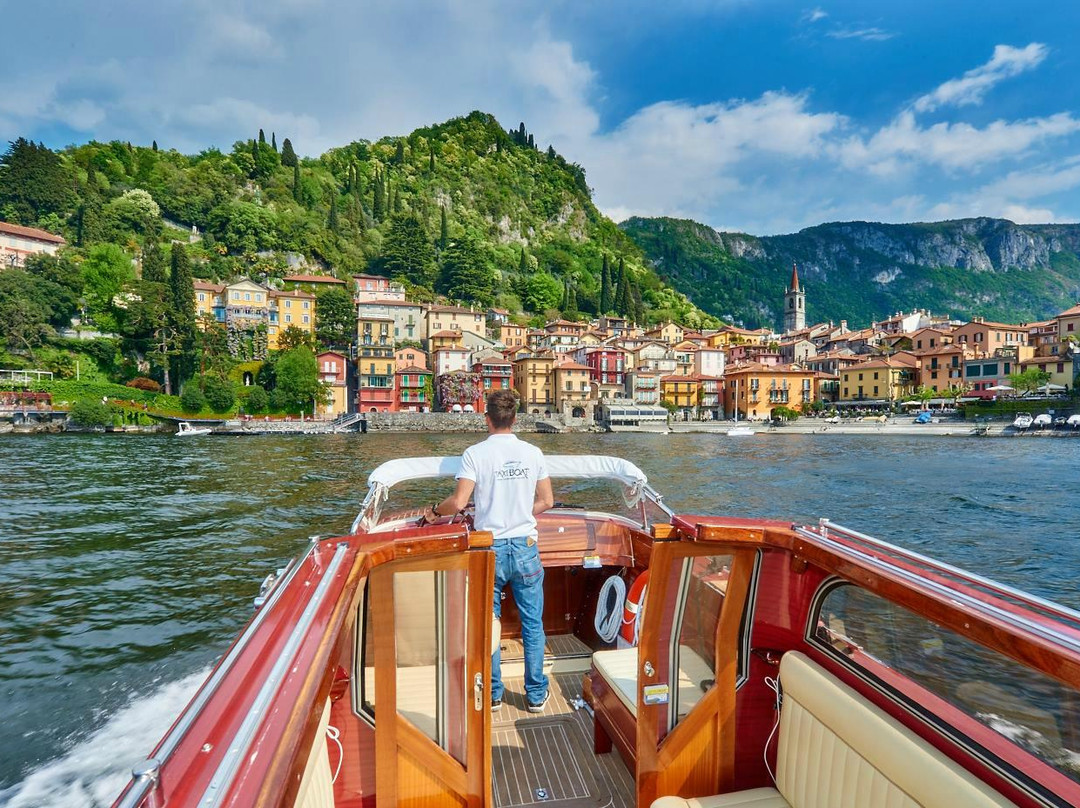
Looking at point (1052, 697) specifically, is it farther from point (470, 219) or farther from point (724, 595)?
point (470, 219)

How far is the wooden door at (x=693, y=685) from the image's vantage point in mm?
2521

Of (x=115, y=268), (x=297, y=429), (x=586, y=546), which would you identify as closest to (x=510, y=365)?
(x=297, y=429)

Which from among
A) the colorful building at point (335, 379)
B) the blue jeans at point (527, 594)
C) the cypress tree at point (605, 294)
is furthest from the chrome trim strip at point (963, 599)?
the cypress tree at point (605, 294)

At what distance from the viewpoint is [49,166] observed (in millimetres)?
67875

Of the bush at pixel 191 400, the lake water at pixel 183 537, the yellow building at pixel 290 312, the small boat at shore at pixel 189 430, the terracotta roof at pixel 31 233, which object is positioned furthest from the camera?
the yellow building at pixel 290 312

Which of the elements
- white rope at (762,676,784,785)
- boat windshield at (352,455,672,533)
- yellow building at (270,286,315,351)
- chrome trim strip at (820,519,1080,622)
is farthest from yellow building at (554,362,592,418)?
chrome trim strip at (820,519,1080,622)

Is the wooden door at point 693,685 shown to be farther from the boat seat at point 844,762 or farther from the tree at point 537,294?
the tree at point 537,294

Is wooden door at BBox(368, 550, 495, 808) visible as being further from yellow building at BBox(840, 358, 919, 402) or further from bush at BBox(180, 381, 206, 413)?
yellow building at BBox(840, 358, 919, 402)

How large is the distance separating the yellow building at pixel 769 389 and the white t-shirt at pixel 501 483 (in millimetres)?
64081

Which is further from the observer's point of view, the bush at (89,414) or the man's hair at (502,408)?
the bush at (89,414)

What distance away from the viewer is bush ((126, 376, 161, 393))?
50.7 meters

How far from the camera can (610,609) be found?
4570mm

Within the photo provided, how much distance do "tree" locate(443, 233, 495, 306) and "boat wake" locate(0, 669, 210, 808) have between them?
76664mm

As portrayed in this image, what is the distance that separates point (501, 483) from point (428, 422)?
53.1 metres
